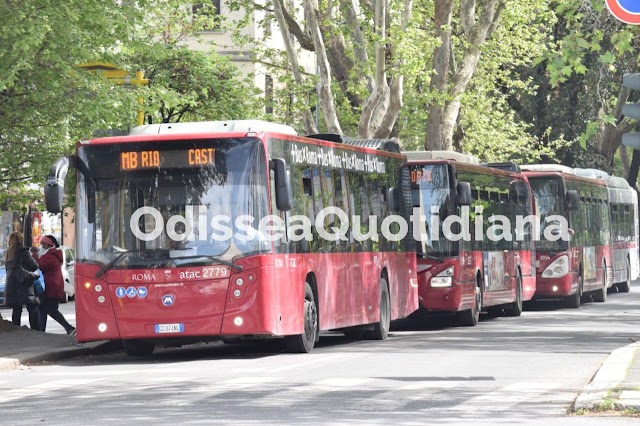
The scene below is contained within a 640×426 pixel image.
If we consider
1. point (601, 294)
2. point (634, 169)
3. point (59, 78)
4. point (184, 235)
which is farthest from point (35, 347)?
point (634, 169)

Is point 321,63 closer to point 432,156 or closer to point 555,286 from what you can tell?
point 432,156

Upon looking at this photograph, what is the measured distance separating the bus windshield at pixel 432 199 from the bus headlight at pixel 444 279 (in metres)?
0.28

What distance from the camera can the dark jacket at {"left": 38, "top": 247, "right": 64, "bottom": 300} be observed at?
24906 millimetres

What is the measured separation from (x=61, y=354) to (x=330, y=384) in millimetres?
6380

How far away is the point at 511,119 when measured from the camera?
A: 59.4 m

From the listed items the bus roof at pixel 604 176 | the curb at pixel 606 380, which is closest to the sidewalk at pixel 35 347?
the curb at pixel 606 380

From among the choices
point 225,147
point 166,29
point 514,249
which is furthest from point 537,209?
point 225,147

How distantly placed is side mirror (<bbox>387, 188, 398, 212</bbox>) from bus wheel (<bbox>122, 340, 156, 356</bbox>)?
5775 mm

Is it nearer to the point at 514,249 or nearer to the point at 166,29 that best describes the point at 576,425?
the point at 514,249

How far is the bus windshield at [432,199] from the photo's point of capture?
28.5 meters

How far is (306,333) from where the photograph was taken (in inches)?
837

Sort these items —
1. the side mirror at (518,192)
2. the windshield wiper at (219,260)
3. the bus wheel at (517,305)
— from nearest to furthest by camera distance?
the windshield wiper at (219,260), the bus wheel at (517,305), the side mirror at (518,192)

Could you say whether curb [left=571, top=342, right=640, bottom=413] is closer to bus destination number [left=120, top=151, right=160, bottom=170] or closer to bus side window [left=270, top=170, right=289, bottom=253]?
bus side window [left=270, top=170, right=289, bottom=253]

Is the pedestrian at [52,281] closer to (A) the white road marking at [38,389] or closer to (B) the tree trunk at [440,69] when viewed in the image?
(A) the white road marking at [38,389]
